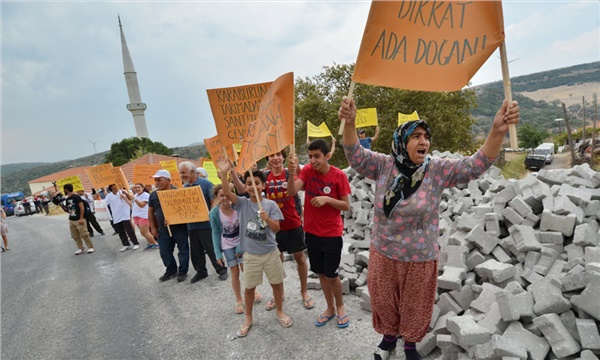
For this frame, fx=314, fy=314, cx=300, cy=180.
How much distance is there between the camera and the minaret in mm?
53750

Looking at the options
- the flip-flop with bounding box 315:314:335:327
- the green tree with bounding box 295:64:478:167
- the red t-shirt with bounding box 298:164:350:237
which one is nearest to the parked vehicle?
the green tree with bounding box 295:64:478:167

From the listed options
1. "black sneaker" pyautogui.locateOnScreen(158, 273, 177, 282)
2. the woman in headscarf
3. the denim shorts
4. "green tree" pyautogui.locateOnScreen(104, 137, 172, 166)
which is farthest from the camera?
"green tree" pyautogui.locateOnScreen(104, 137, 172, 166)

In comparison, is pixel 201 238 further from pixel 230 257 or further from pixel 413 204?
pixel 413 204

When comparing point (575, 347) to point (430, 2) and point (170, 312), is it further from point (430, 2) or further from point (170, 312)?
point (170, 312)

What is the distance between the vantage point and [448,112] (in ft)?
51.9

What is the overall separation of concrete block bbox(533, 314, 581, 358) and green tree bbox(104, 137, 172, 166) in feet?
161

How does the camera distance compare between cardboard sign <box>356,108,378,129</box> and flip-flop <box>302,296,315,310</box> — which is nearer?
flip-flop <box>302,296,315,310</box>

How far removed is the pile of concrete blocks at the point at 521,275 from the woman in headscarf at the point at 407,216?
467 mm

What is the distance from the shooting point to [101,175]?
7.50 m

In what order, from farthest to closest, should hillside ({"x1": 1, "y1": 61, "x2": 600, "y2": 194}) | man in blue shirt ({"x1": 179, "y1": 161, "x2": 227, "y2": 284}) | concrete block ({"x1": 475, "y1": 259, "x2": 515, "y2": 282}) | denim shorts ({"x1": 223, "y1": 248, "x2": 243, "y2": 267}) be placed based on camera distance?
hillside ({"x1": 1, "y1": 61, "x2": 600, "y2": 194}) < man in blue shirt ({"x1": 179, "y1": 161, "x2": 227, "y2": 284}) < denim shorts ({"x1": 223, "y1": 248, "x2": 243, "y2": 267}) < concrete block ({"x1": 475, "y1": 259, "x2": 515, "y2": 282})

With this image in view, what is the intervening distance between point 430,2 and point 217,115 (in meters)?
2.35

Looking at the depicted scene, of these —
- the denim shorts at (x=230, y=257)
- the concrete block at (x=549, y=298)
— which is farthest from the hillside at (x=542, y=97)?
the denim shorts at (x=230, y=257)

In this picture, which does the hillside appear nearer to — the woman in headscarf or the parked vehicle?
the parked vehicle

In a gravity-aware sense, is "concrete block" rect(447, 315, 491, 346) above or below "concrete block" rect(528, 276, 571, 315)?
below
